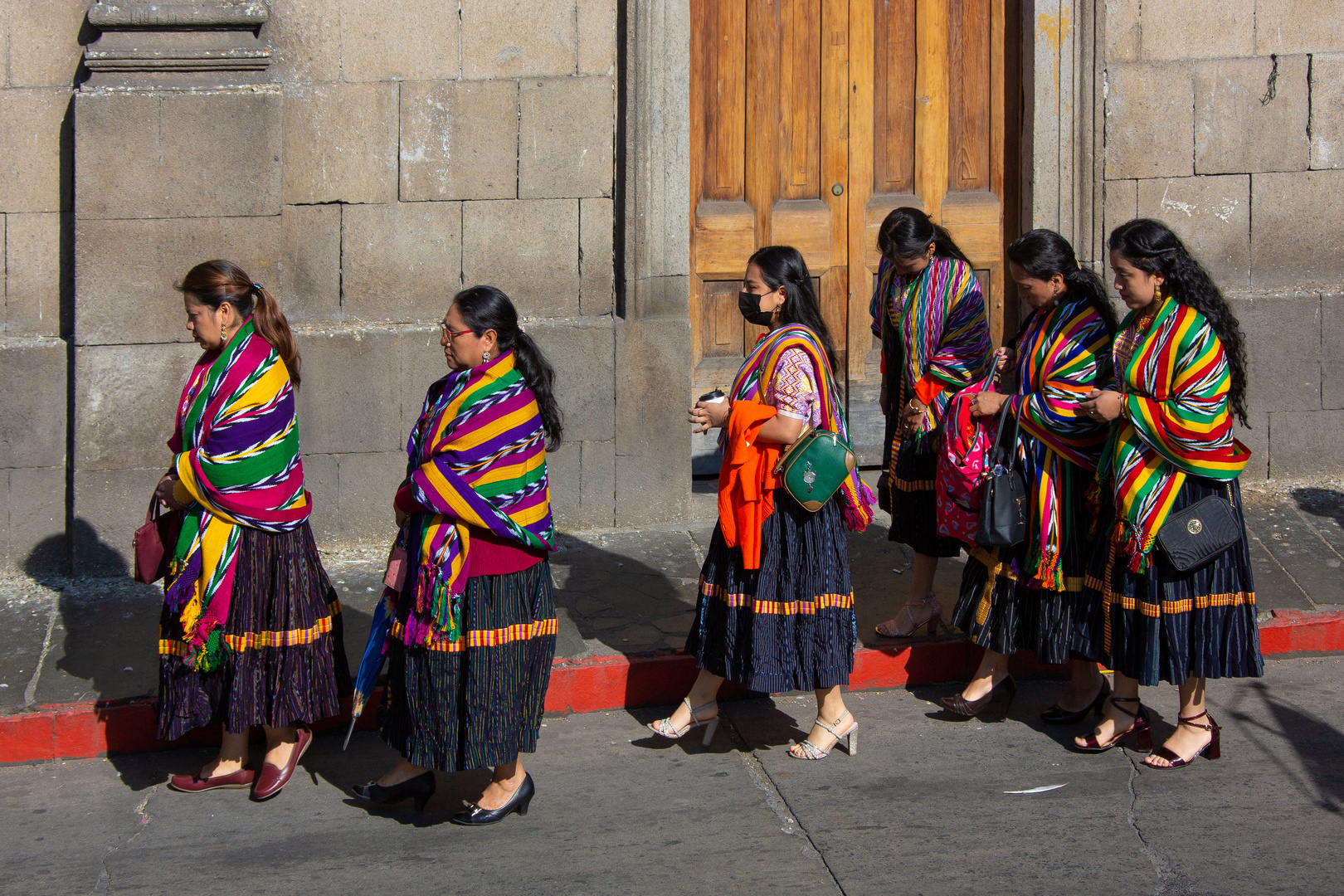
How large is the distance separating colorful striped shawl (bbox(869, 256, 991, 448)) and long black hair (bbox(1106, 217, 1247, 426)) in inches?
34.8

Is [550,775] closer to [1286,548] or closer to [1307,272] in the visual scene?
[1286,548]

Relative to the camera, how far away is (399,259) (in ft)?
21.6

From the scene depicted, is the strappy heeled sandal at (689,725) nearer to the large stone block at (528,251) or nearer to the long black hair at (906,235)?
the long black hair at (906,235)

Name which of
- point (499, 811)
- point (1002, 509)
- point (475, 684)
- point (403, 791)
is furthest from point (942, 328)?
point (403, 791)

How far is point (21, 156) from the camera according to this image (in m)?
6.29

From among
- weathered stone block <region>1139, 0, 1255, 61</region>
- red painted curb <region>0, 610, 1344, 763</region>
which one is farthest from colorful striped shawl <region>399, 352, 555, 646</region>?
weathered stone block <region>1139, 0, 1255, 61</region>

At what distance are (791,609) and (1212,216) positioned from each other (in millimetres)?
4332

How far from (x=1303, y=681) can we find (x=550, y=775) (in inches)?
124

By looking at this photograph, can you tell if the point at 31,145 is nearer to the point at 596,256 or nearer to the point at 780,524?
the point at 596,256

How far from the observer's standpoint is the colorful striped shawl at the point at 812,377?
167 inches

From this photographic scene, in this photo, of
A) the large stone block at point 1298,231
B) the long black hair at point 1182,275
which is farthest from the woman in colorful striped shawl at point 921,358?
the large stone block at point 1298,231

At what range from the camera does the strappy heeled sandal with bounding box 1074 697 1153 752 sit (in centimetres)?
446

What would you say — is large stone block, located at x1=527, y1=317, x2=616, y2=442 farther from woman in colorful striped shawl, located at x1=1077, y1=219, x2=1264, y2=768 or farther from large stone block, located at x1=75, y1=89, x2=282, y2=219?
woman in colorful striped shawl, located at x1=1077, y1=219, x2=1264, y2=768

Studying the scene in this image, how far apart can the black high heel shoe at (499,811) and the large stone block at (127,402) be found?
313cm
